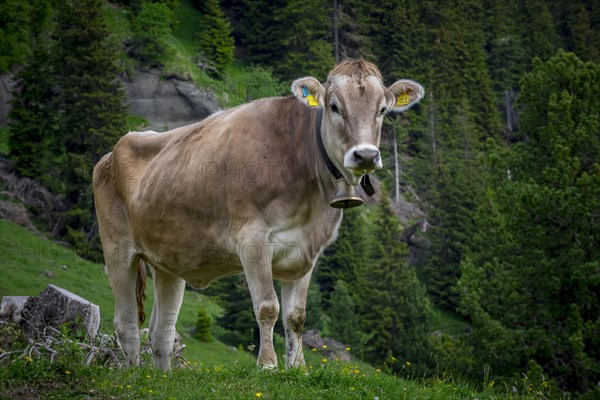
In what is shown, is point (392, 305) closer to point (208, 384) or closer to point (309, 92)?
point (309, 92)

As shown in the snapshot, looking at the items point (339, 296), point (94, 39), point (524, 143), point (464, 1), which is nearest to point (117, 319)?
point (524, 143)

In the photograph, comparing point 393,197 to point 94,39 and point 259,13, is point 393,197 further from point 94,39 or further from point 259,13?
point 94,39

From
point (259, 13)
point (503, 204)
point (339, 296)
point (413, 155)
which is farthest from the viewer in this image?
point (259, 13)

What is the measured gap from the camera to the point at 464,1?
10044 centimetres

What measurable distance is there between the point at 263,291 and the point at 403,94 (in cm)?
276

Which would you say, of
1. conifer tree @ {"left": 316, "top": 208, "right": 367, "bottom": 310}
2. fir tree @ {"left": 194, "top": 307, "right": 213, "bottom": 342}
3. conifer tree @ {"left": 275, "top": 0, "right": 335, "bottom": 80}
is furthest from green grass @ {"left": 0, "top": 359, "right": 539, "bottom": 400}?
Result: conifer tree @ {"left": 275, "top": 0, "right": 335, "bottom": 80}

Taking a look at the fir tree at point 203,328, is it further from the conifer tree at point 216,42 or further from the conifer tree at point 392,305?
the conifer tree at point 216,42

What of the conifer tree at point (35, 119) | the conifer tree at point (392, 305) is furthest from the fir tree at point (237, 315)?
the conifer tree at point (35, 119)

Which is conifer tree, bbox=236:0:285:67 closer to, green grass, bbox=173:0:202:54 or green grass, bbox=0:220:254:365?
green grass, bbox=173:0:202:54

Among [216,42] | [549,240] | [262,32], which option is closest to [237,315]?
[549,240]

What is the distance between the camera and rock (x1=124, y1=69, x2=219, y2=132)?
6119cm

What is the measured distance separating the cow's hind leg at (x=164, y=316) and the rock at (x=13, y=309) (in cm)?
247

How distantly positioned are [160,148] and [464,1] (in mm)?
97693

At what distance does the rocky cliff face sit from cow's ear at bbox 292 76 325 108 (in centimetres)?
5387
